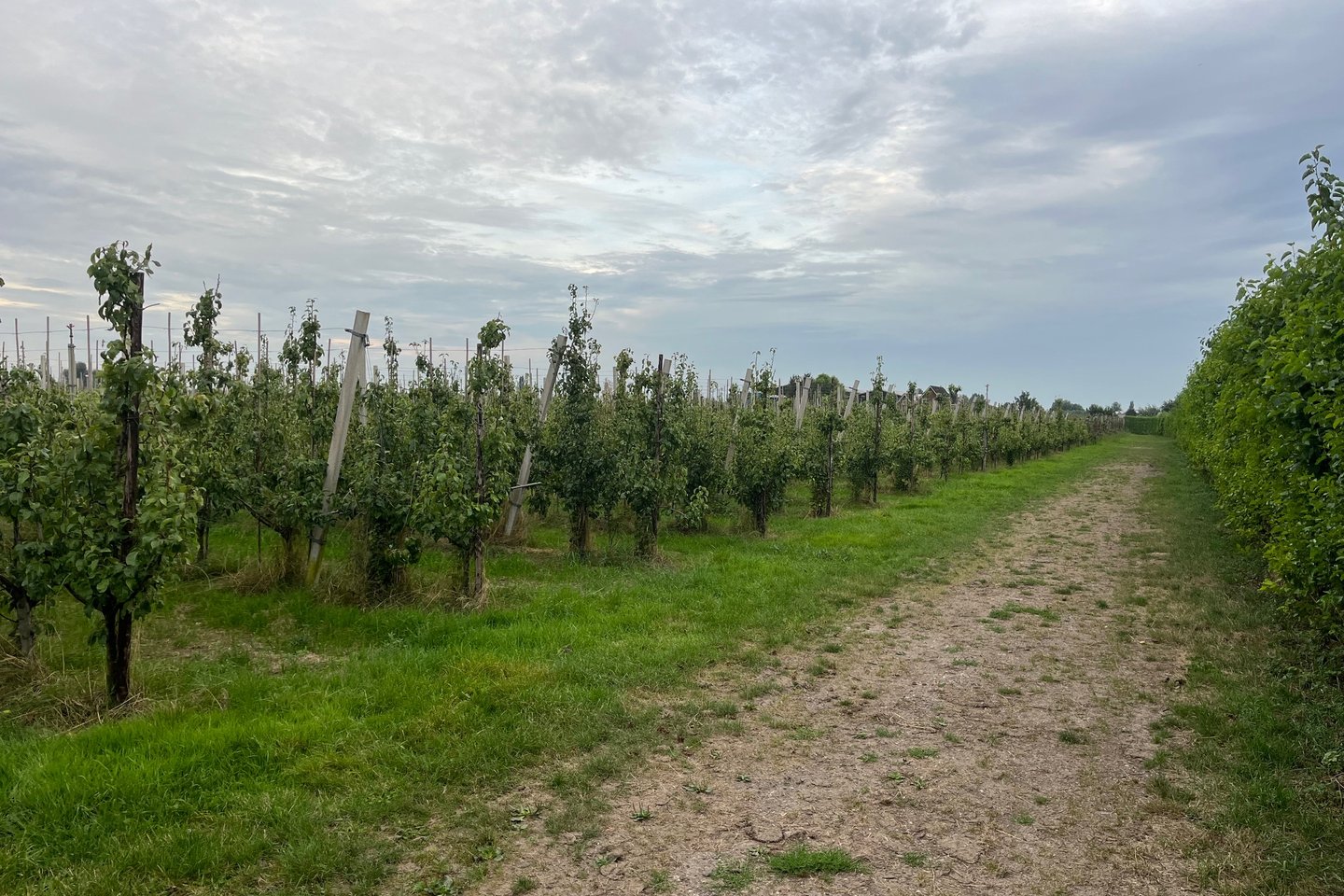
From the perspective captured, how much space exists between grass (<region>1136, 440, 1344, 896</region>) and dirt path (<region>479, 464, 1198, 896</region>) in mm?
185

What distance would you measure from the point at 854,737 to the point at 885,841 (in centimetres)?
133

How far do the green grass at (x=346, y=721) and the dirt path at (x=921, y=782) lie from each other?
0.37 m

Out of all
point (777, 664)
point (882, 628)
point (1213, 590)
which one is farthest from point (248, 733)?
point (1213, 590)

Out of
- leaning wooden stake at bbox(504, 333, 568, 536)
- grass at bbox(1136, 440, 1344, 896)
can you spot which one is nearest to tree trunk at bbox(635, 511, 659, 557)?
leaning wooden stake at bbox(504, 333, 568, 536)

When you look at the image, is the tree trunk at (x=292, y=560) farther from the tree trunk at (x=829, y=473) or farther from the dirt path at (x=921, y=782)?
the tree trunk at (x=829, y=473)

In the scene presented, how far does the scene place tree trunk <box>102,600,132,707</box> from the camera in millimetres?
5105

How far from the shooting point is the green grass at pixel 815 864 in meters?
3.61

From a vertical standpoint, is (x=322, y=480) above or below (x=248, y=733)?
above

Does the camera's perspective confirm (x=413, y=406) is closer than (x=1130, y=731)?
No

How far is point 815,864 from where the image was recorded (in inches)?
144

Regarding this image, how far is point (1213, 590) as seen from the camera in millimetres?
9109

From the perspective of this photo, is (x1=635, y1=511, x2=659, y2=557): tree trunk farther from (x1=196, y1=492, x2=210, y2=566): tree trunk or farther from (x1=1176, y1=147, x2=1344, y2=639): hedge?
(x1=1176, y1=147, x2=1344, y2=639): hedge

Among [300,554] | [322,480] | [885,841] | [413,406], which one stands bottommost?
[885,841]

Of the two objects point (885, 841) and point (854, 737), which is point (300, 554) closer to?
point (854, 737)
